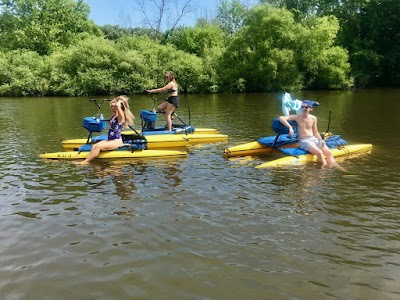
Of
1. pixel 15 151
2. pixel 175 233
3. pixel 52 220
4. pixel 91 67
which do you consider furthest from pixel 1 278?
pixel 91 67

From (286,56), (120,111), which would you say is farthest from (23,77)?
(120,111)

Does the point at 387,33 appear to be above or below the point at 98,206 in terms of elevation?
above

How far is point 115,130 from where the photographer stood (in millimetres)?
10172

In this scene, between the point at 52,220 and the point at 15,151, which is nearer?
the point at 52,220

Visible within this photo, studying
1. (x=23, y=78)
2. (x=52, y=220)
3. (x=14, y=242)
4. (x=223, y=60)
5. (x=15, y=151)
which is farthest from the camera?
(x=223, y=60)

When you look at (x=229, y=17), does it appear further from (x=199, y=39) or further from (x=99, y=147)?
(x=99, y=147)

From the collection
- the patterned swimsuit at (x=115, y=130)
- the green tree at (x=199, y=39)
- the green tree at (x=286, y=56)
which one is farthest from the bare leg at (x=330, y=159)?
the green tree at (x=199, y=39)

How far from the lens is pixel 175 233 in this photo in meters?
5.89

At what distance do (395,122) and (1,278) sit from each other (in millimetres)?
15303

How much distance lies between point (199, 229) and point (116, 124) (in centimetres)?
493

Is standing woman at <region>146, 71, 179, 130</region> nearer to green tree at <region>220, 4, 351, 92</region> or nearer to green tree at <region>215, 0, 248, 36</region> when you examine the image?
green tree at <region>220, 4, 351, 92</region>

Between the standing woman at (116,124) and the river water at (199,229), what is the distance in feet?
1.16

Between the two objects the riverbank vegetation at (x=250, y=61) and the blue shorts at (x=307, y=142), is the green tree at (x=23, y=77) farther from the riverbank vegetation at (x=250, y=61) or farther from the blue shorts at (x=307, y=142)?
the blue shorts at (x=307, y=142)

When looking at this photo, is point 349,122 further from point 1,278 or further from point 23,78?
point 23,78
